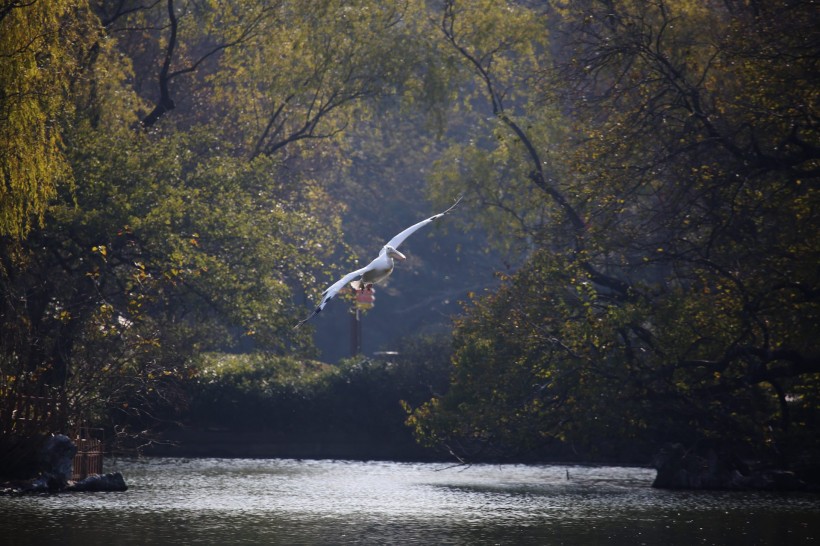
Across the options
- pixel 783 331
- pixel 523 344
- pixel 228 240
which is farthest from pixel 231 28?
pixel 783 331

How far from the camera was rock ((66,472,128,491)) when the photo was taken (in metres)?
24.3

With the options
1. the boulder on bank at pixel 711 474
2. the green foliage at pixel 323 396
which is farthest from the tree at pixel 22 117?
the green foliage at pixel 323 396

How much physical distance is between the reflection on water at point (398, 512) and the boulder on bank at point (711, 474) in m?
→ 0.66

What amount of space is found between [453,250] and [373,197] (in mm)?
5102

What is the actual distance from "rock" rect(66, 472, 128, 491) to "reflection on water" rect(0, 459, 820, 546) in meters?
0.39

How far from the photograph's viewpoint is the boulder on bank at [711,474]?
86.6 feet

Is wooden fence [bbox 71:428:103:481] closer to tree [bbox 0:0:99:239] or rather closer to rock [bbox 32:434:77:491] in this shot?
rock [bbox 32:434:77:491]

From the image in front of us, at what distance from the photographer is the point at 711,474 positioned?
89.5ft

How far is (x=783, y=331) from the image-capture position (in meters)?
24.7

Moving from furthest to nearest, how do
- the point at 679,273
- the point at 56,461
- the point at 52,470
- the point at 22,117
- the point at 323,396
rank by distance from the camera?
the point at 323,396
the point at 679,273
the point at 56,461
the point at 52,470
the point at 22,117

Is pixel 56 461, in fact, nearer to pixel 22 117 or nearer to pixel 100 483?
pixel 100 483

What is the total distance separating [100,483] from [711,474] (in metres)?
13.1

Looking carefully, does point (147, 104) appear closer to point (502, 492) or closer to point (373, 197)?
point (502, 492)

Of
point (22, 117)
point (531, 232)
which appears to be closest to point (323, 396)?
point (531, 232)
